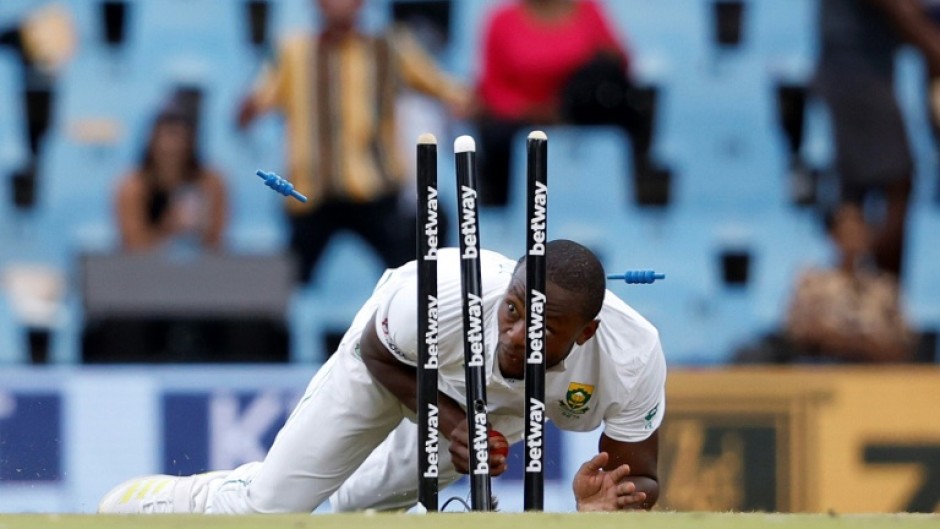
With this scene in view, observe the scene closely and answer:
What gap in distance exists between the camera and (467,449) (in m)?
6.02

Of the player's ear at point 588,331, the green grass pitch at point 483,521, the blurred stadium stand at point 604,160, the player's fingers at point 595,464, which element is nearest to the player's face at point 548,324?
the player's ear at point 588,331

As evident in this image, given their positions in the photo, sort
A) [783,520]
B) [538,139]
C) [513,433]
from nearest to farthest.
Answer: [783,520] < [538,139] < [513,433]

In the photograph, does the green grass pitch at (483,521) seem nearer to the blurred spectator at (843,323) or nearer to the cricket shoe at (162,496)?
the cricket shoe at (162,496)

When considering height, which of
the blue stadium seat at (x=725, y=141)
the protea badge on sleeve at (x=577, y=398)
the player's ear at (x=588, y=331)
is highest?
the blue stadium seat at (x=725, y=141)

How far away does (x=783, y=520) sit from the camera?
4.90 meters

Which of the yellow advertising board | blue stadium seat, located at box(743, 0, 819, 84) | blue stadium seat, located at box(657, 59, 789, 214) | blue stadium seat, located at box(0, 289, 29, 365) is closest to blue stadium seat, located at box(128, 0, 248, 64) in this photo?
blue stadium seat, located at box(0, 289, 29, 365)

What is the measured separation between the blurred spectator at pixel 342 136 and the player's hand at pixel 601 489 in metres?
5.00

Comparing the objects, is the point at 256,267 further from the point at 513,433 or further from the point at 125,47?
the point at 513,433

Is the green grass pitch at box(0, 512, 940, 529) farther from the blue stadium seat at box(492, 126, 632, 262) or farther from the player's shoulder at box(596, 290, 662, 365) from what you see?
the blue stadium seat at box(492, 126, 632, 262)

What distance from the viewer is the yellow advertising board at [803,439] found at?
32.4 ft

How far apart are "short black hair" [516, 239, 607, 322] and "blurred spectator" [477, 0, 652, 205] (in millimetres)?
5367

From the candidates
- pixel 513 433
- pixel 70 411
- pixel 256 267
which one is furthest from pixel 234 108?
pixel 513 433

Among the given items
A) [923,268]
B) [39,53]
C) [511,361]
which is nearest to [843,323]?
Answer: [923,268]

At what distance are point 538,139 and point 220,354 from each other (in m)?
5.18
